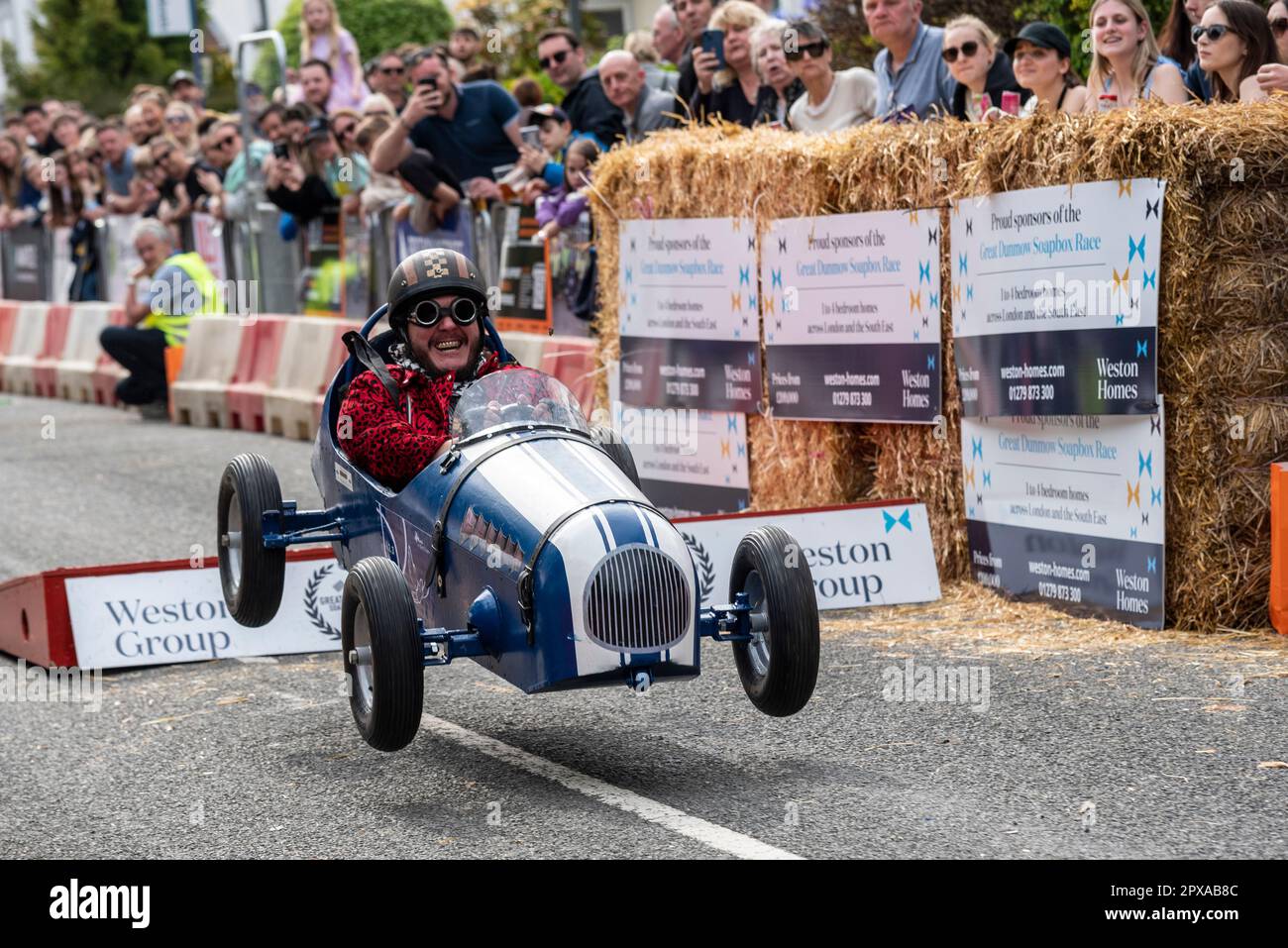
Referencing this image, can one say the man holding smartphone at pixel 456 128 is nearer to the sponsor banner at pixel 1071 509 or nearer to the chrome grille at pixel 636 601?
the sponsor banner at pixel 1071 509

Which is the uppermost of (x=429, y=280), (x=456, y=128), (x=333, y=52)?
(x=333, y=52)

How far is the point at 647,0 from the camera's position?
43.5 metres

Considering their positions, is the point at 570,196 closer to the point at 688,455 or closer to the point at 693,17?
the point at 693,17

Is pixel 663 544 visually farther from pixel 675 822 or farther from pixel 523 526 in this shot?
pixel 675 822

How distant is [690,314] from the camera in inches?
446

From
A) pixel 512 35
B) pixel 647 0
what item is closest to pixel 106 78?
pixel 647 0

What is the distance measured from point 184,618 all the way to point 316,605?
23.0 inches

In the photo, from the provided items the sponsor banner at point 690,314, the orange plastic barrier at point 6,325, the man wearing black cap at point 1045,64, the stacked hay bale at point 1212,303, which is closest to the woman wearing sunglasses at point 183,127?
the orange plastic barrier at point 6,325

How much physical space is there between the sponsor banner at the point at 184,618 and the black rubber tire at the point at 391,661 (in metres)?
2.36

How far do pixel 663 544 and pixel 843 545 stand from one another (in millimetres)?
3152

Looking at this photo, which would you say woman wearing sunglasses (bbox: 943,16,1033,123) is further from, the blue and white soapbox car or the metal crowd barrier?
the metal crowd barrier

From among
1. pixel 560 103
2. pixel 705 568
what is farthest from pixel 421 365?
pixel 560 103

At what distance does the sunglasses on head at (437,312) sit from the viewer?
7.52m

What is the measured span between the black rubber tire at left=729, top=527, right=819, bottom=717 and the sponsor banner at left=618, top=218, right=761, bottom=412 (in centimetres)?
449
